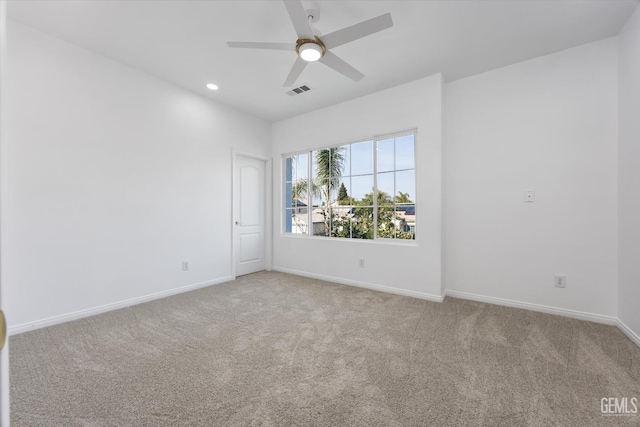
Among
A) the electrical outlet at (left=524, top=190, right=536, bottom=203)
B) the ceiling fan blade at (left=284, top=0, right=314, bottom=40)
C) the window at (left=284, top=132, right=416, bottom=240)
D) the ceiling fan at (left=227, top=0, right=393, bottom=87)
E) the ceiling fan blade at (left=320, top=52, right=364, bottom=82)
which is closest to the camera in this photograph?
the ceiling fan blade at (left=284, top=0, right=314, bottom=40)

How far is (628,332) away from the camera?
2.28 meters

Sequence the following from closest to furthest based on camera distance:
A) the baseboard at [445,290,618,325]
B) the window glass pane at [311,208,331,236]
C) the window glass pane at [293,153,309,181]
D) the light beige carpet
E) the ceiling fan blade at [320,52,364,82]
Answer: the light beige carpet, the ceiling fan blade at [320,52,364,82], the baseboard at [445,290,618,325], the window glass pane at [311,208,331,236], the window glass pane at [293,153,309,181]

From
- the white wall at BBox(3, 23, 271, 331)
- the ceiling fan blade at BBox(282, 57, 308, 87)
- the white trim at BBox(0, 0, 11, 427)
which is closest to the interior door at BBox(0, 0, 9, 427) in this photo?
the white trim at BBox(0, 0, 11, 427)

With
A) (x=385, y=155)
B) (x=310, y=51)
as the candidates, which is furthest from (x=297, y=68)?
(x=385, y=155)

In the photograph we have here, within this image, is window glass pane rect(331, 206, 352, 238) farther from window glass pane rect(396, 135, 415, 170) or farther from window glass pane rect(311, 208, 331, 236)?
window glass pane rect(396, 135, 415, 170)

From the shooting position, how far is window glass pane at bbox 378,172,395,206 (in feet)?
12.1

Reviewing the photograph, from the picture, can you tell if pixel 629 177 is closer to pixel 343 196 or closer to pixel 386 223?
pixel 386 223

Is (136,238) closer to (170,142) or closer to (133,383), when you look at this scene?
(170,142)

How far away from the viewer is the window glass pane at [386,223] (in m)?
3.70

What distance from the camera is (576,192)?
2695 mm

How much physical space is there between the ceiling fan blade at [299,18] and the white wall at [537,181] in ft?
7.47

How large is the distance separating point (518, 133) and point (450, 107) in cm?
84

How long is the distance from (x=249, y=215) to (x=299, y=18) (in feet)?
10.9

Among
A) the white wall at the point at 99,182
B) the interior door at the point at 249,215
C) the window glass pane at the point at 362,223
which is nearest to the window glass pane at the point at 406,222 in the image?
the window glass pane at the point at 362,223
